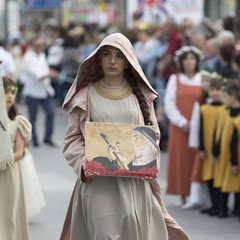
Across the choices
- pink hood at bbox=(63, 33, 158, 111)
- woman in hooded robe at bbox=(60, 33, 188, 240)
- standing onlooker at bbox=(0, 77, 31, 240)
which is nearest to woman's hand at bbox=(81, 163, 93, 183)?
woman in hooded robe at bbox=(60, 33, 188, 240)

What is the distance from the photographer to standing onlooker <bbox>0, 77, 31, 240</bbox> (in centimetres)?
762

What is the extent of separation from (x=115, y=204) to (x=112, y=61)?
2.99ft

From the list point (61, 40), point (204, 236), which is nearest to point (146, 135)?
point (204, 236)

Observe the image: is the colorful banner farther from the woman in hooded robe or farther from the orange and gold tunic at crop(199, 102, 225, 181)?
the woman in hooded robe

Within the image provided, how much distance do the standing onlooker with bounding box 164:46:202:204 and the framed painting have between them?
15.5 feet

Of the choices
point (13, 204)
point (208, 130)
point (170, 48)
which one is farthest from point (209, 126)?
point (170, 48)

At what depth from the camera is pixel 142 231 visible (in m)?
6.29

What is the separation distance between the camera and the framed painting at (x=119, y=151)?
6.07 m

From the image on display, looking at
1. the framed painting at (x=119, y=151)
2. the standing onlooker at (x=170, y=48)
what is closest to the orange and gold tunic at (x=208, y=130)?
the framed painting at (x=119, y=151)

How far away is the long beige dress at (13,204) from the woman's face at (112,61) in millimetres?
1823

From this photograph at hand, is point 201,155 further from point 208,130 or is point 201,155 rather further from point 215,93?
point 215,93

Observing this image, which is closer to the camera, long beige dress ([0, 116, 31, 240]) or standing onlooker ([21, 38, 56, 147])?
long beige dress ([0, 116, 31, 240])

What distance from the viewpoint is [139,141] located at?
6.15 metres

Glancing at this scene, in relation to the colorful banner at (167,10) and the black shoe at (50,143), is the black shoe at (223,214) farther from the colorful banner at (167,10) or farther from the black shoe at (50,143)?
the colorful banner at (167,10)
